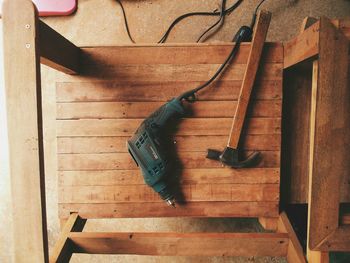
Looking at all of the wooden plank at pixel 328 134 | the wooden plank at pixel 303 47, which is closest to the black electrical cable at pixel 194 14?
the wooden plank at pixel 303 47

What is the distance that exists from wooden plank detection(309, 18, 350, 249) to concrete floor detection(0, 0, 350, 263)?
82cm

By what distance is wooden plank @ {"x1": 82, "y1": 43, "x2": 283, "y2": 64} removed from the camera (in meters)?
1.24

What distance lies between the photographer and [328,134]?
844mm

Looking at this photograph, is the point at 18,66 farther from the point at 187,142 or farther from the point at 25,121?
the point at 187,142

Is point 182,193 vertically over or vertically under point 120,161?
under

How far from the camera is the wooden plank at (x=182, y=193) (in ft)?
4.15

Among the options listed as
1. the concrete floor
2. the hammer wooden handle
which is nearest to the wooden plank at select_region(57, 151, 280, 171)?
the hammer wooden handle

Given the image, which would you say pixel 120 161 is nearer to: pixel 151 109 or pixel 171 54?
pixel 151 109

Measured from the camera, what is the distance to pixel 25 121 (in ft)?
2.45

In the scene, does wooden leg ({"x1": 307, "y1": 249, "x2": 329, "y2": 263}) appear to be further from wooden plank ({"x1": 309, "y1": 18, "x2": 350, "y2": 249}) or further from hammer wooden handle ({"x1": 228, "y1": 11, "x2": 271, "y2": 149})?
hammer wooden handle ({"x1": 228, "y1": 11, "x2": 271, "y2": 149})

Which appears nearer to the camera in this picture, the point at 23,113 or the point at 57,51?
the point at 23,113

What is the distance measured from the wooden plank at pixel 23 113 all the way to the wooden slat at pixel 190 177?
0.51 m

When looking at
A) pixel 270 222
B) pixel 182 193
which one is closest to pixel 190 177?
A: pixel 182 193

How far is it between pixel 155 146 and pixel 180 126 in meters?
0.17
